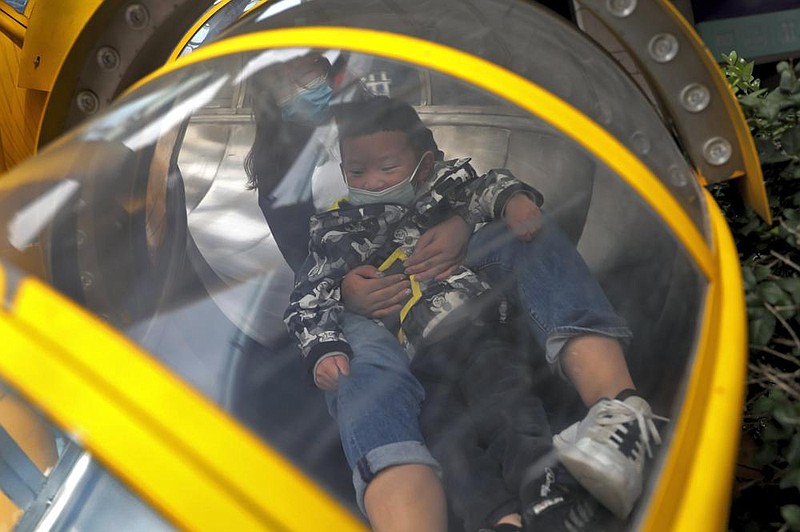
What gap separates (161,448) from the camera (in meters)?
0.56

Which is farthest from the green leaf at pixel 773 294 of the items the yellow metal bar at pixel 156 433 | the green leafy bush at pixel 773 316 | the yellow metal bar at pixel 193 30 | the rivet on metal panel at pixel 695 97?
the yellow metal bar at pixel 193 30

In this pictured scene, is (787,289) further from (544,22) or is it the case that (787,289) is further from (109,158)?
(109,158)

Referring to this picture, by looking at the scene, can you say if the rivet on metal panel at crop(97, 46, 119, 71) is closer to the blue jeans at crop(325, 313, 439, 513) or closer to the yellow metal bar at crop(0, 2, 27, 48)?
the yellow metal bar at crop(0, 2, 27, 48)

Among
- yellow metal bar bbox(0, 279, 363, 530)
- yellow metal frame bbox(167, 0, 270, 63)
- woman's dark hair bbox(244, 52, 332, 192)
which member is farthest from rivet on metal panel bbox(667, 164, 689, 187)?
yellow metal frame bbox(167, 0, 270, 63)

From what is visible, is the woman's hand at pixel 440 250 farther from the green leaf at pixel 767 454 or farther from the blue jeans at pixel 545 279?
the green leaf at pixel 767 454

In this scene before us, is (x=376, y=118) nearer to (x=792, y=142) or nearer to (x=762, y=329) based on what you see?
(x=762, y=329)

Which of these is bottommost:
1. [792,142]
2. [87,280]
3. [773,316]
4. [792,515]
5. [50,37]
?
[792,515]

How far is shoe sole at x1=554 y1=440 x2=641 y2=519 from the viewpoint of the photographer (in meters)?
0.83

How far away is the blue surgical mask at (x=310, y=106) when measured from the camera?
0.98 m

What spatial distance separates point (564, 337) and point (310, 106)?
1.43 ft

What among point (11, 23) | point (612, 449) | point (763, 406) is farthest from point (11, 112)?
point (763, 406)

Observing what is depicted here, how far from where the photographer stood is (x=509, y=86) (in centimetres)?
94

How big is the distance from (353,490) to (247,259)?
20.8 inches

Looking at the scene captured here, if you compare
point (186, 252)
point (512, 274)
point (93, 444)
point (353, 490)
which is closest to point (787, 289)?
point (512, 274)
